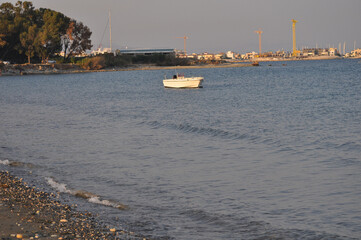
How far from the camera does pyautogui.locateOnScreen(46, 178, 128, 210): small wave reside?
11984mm

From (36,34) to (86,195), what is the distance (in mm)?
130164

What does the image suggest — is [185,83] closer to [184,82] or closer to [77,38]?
[184,82]

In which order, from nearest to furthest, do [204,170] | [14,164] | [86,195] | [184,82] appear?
1. [86,195]
2. [204,170]
3. [14,164]
4. [184,82]

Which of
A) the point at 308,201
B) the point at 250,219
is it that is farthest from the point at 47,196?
the point at 308,201

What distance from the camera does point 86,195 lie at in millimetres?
12852

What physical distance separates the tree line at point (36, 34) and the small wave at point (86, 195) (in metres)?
124

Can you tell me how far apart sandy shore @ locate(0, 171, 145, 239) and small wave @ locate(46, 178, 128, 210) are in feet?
2.67

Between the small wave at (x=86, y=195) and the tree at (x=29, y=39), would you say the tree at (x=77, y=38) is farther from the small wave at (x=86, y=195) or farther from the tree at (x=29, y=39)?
the small wave at (x=86, y=195)

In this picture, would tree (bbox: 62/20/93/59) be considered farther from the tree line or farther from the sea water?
the sea water

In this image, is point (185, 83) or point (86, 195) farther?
point (185, 83)

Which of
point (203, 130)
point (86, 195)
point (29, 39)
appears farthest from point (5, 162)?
point (29, 39)

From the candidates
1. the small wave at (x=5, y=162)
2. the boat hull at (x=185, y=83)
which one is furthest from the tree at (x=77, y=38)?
the small wave at (x=5, y=162)

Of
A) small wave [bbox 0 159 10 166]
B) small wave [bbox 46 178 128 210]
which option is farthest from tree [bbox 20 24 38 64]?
small wave [bbox 46 178 128 210]

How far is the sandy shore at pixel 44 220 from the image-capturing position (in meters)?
8.92
